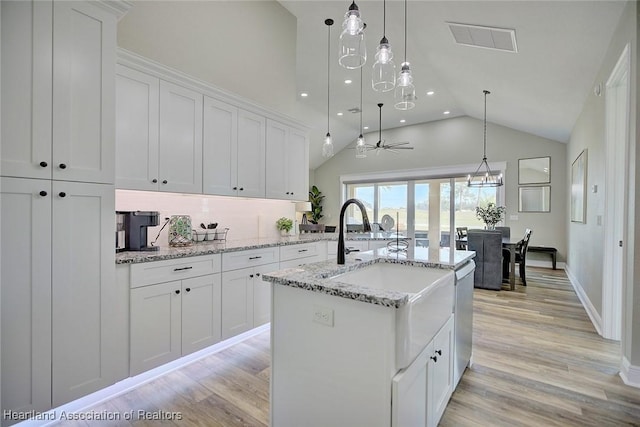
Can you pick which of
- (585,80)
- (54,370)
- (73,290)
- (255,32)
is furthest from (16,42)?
(585,80)

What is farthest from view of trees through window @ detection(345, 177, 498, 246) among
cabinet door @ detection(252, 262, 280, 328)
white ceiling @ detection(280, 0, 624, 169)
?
cabinet door @ detection(252, 262, 280, 328)

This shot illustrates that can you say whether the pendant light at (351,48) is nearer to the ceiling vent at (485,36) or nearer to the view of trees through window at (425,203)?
the ceiling vent at (485,36)

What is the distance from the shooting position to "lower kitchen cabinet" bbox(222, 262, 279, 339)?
105 inches

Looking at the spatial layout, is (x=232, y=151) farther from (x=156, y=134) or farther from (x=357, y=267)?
(x=357, y=267)

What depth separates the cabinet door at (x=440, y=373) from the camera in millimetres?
1517

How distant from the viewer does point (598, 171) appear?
10.7 feet

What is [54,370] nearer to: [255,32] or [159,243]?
[159,243]

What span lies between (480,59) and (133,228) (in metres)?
4.63

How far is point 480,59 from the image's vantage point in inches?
159

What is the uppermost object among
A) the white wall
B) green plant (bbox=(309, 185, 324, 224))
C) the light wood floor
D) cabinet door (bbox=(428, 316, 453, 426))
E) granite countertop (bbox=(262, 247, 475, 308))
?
the white wall

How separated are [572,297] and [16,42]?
6.39m

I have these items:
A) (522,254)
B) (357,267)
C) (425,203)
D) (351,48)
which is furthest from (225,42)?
(425,203)

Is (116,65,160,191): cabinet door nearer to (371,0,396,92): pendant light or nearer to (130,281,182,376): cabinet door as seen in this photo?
(130,281,182,376): cabinet door

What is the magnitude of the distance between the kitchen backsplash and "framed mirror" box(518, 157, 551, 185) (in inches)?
228
